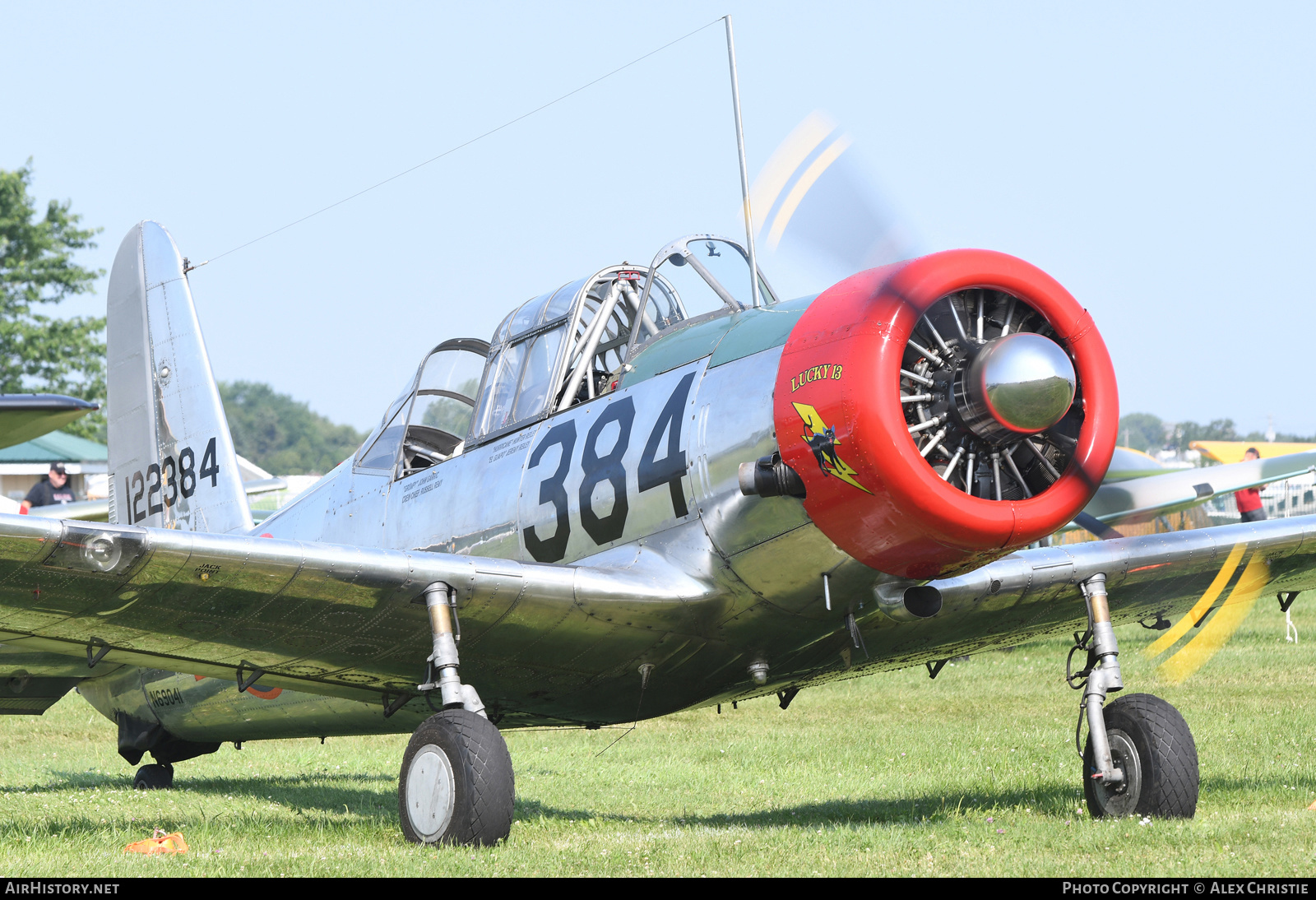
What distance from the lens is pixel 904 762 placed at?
10.5 meters

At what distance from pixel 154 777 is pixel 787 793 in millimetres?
4618

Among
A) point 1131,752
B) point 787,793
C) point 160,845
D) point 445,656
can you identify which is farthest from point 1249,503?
point 160,845

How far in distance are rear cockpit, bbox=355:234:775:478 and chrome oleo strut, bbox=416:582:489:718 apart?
57.6 inches

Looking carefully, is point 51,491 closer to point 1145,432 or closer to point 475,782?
point 475,782

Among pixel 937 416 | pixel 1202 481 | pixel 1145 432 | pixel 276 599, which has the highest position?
pixel 1145 432

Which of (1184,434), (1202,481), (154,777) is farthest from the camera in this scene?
(1184,434)

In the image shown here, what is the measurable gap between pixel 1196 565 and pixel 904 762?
3466 mm

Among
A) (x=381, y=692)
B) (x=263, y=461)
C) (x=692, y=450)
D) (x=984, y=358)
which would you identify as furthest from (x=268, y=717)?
(x=263, y=461)

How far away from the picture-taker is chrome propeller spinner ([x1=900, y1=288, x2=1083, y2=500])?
18.2ft

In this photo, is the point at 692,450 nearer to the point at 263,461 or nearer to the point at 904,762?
the point at 904,762

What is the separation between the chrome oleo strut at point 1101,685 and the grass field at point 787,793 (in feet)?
1.06

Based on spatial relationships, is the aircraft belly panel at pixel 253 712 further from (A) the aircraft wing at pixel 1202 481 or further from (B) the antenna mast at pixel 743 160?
(A) the aircraft wing at pixel 1202 481

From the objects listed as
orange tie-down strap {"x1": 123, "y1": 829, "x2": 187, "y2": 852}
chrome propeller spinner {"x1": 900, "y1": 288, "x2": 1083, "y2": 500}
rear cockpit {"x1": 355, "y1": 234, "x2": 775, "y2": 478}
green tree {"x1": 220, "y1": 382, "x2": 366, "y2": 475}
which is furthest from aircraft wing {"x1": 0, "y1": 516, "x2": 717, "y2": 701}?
green tree {"x1": 220, "y1": 382, "x2": 366, "y2": 475}

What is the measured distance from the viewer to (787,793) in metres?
9.48
